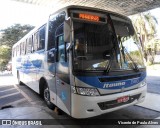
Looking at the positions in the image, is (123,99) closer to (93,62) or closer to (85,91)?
(85,91)

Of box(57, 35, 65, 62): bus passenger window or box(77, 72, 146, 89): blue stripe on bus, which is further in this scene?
box(57, 35, 65, 62): bus passenger window

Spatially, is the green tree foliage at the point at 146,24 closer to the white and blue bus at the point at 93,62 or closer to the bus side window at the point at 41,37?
the bus side window at the point at 41,37

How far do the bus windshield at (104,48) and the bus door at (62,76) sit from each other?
17.3 inches

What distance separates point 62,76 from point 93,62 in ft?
2.88

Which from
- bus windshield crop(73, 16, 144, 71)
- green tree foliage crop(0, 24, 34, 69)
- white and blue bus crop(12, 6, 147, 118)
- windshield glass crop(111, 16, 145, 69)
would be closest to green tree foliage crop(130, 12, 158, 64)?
green tree foliage crop(0, 24, 34, 69)

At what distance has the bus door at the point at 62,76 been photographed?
13.6 ft

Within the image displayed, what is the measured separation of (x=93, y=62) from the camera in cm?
398

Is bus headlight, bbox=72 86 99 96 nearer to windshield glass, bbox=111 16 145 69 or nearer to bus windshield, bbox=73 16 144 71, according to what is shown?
bus windshield, bbox=73 16 144 71

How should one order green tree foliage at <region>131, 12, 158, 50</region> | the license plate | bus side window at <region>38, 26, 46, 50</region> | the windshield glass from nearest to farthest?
the license plate → the windshield glass → bus side window at <region>38, 26, 46, 50</region> → green tree foliage at <region>131, 12, 158, 50</region>

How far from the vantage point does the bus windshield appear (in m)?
3.96

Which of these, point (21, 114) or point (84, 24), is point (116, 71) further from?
point (21, 114)

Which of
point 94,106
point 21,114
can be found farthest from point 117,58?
point 21,114

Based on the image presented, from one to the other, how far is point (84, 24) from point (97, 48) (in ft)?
2.02

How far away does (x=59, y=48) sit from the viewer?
462 cm
